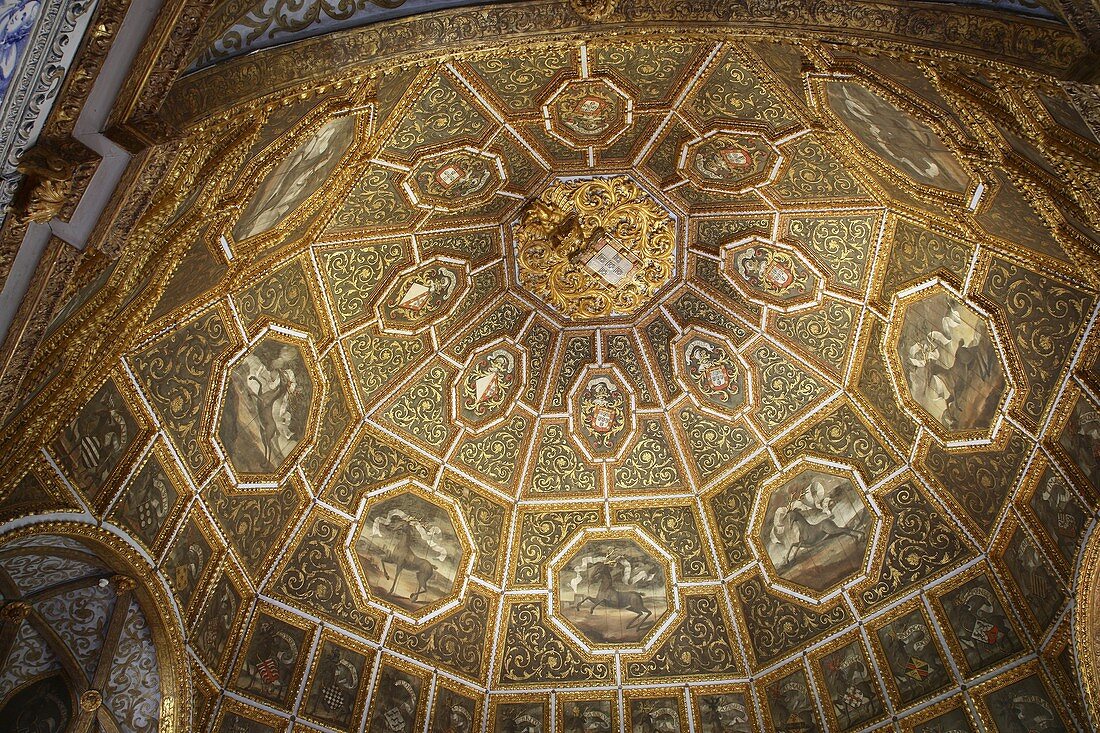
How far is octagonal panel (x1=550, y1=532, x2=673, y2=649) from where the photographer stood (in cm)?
1645

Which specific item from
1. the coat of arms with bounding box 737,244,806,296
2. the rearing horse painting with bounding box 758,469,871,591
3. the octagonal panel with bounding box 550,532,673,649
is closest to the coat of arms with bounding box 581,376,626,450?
the octagonal panel with bounding box 550,532,673,649

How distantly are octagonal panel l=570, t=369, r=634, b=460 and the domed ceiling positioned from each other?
0.17 ft

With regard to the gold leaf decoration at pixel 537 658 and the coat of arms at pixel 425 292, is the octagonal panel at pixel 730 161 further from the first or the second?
the gold leaf decoration at pixel 537 658

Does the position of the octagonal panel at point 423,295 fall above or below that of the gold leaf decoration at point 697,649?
above

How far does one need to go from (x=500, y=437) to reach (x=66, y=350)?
8.01 meters

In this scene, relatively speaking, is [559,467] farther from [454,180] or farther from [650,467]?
[454,180]

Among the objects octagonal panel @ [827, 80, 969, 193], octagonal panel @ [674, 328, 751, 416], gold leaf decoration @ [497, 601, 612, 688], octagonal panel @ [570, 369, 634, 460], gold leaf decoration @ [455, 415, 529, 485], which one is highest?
octagonal panel @ [827, 80, 969, 193]

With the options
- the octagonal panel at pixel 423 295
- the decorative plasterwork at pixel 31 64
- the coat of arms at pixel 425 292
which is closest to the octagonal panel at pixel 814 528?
the octagonal panel at pixel 423 295

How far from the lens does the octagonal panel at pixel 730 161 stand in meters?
14.2

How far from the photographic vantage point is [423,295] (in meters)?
15.7

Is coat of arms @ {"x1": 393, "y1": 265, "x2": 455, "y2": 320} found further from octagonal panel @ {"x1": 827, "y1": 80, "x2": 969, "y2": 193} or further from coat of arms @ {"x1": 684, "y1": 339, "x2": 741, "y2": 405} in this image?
octagonal panel @ {"x1": 827, "y1": 80, "x2": 969, "y2": 193}

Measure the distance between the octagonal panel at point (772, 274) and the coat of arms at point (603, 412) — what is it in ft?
8.79

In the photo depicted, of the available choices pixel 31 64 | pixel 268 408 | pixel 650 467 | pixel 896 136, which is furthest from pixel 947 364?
pixel 31 64

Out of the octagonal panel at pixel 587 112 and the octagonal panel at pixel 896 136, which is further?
the octagonal panel at pixel 587 112
